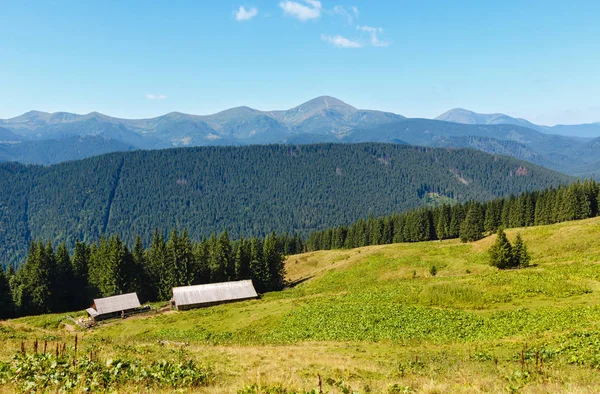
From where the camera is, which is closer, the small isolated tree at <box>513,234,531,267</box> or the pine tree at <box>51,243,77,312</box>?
the small isolated tree at <box>513,234,531,267</box>

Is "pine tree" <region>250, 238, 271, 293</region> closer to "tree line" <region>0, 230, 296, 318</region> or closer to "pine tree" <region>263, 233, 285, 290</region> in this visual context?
"tree line" <region>0, 230, 296, 318</region>

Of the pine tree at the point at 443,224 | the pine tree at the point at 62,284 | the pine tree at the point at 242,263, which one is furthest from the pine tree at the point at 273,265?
the pine tree at the point at 443,224

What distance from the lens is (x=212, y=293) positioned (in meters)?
70.9

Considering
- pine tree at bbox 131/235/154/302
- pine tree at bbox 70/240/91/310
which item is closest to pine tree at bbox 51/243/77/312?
pine tree at bbox 70/240/91/310

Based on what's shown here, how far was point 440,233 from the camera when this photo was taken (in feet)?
427

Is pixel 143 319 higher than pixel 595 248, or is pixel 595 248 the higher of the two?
pixel 595 248

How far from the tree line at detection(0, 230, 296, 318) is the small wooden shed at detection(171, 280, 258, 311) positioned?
11004 millimetres

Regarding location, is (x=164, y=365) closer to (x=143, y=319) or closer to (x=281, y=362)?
(x=281, y=362)

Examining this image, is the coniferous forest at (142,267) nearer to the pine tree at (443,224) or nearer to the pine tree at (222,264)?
the pine tree at (222,264)

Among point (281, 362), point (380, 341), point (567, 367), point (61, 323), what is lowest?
point (61, 323)

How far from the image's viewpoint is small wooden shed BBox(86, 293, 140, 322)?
64.4 m

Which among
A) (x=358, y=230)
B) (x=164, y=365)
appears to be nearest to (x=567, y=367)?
(x=164, y=365)

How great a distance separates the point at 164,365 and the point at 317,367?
31.9 feet

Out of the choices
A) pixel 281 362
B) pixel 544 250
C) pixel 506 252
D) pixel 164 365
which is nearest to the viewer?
pixel 164 365
